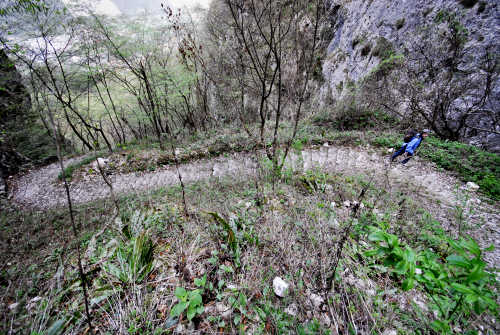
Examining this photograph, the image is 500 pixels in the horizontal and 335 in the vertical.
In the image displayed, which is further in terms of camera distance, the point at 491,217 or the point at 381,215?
the point at 491,217

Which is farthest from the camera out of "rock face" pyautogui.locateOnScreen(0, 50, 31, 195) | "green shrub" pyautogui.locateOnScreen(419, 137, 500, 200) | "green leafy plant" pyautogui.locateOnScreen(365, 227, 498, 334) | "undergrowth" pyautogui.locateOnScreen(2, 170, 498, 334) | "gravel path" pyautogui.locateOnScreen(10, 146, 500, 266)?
"rock face" pyautogui.locateOnScreen(0, 50, 31, 195)

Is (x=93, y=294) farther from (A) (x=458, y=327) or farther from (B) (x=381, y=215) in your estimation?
(B) (x=381, y=215)

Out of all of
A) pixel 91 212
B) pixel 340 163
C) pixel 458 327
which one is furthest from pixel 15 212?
pixel 340 163

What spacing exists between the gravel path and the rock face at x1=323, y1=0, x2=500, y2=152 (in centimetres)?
294

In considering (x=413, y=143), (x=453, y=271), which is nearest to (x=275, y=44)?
(x=453, y=271)

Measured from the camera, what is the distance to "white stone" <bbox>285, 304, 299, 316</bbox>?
145 centimetres

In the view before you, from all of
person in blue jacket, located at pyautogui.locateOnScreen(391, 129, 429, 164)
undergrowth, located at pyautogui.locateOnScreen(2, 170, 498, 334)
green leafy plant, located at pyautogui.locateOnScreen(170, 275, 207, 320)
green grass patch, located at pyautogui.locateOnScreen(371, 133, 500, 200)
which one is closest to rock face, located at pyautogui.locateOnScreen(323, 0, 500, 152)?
green grass patch, located at pyautogui.locateOnScreen(371, 133, 500, 200)

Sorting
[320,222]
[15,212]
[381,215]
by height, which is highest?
[320,222]

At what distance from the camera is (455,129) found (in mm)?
6234

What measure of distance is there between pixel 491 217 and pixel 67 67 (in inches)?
662

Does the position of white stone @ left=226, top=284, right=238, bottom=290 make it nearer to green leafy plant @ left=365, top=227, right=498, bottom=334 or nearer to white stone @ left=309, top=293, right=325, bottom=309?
white stone @ left=309, top=293, right=325, bottom=309

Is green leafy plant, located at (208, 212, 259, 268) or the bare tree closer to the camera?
green leafy plant, located at (208, 212, 259, 268)

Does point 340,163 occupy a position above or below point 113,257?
below

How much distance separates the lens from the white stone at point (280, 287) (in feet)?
5.11
